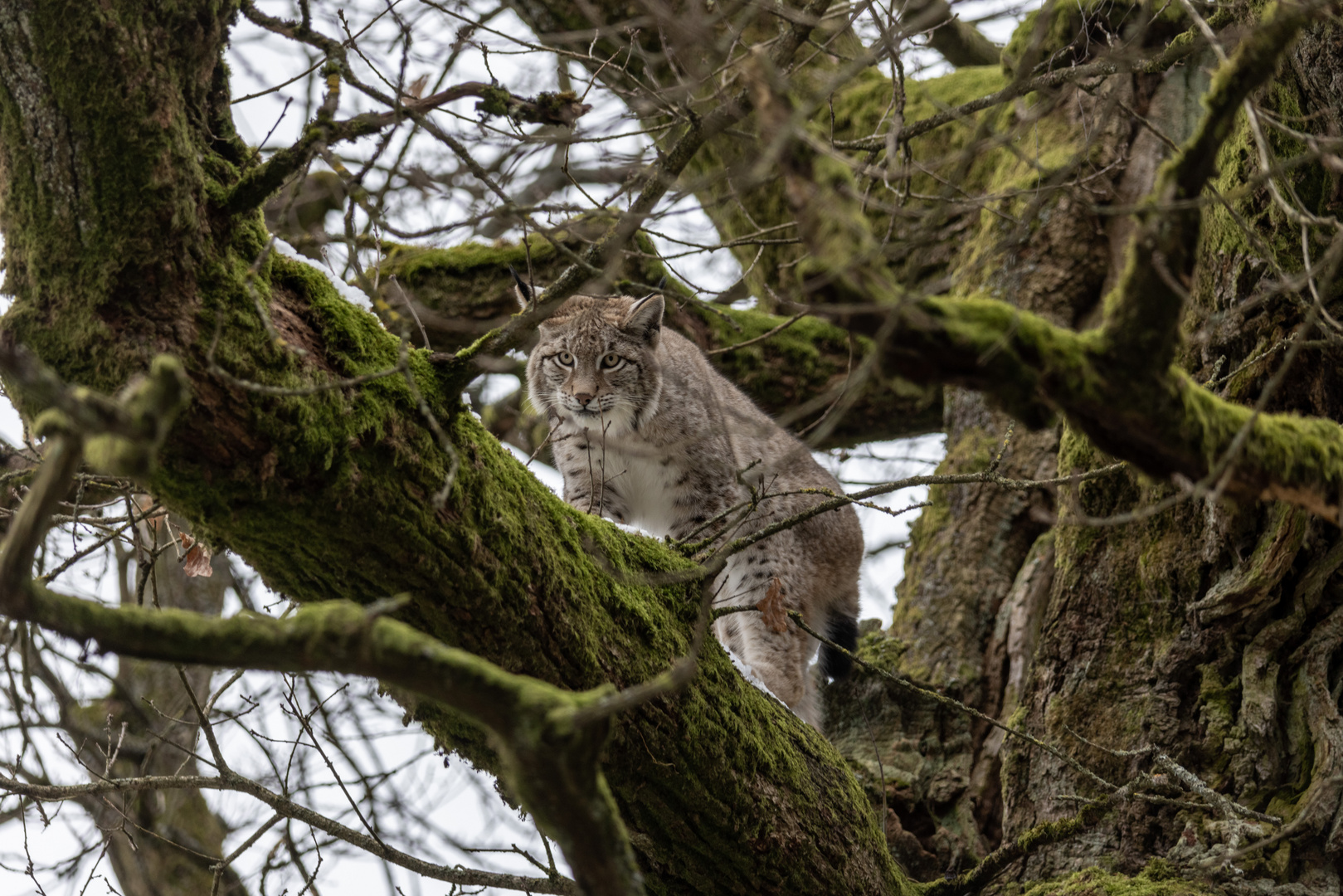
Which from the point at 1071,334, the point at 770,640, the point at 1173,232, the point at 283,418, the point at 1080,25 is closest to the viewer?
the point at 1173,232

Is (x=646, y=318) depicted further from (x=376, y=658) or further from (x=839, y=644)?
(x=376, y=658)

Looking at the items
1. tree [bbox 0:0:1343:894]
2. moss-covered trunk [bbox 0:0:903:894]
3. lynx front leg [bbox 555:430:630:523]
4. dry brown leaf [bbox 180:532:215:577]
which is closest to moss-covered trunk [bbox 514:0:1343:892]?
tree [bbox 0:0:1343:894]

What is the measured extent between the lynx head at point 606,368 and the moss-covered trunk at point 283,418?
263cm

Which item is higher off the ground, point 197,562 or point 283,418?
point 197,562

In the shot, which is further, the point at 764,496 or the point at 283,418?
the point at 764,496

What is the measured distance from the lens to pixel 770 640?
17.2 ft

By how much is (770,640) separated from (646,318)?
180cm

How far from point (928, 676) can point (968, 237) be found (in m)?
2.56

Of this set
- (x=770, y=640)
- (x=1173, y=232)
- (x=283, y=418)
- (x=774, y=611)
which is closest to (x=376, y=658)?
(x=283, y=418)

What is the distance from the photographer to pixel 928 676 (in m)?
4.99

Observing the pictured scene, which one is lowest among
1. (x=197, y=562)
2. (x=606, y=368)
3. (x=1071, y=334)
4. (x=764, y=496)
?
(x=1071, y=334)

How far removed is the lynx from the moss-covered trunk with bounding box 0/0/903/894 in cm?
233

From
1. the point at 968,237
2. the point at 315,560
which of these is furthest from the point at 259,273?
the point at 968,237

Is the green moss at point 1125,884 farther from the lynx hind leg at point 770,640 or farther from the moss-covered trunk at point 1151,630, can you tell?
the lynx hind leg at point 770,640
